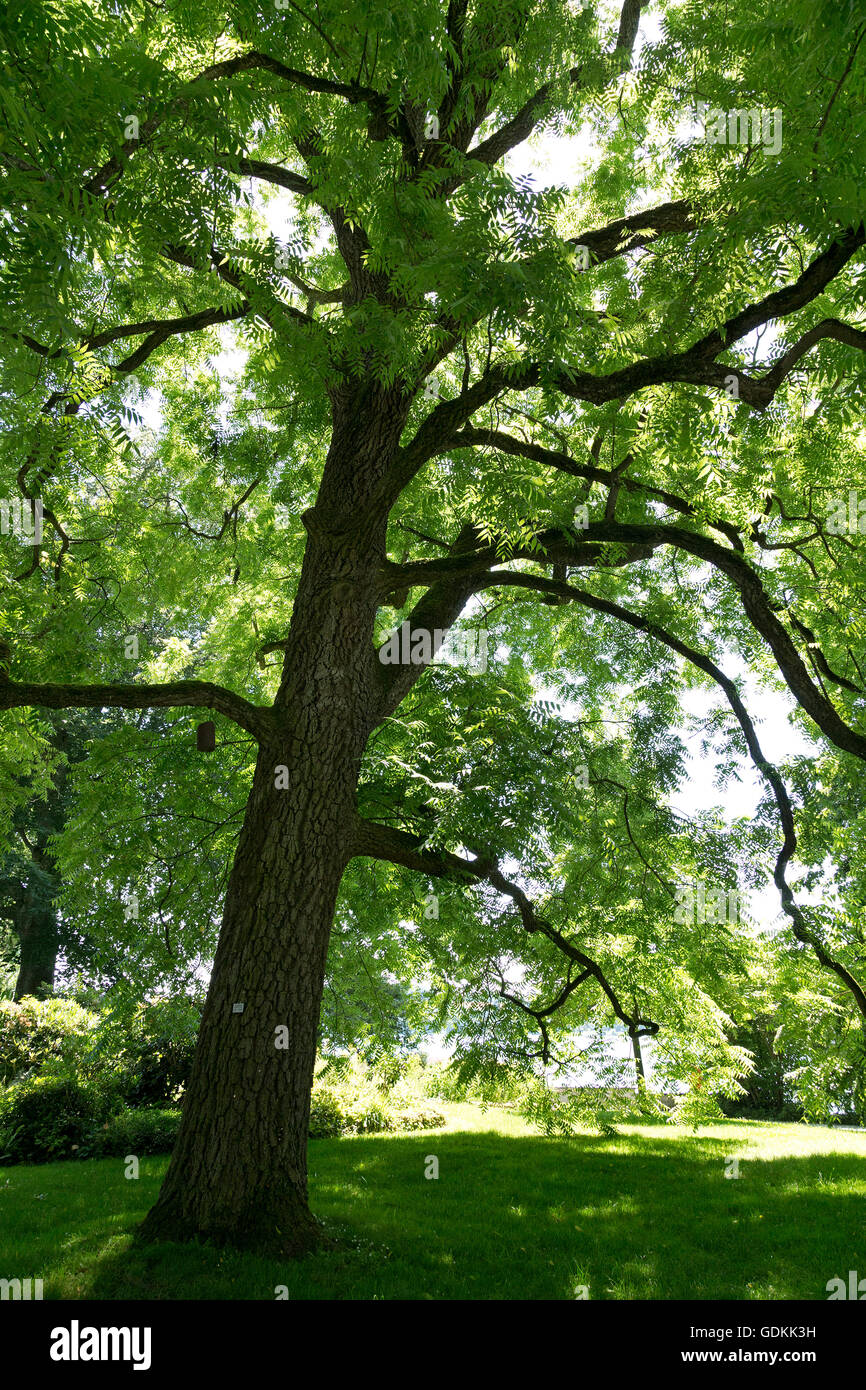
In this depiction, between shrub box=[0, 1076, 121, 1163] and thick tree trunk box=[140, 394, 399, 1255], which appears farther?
shrub box=[0, 1076, 121, 1163]

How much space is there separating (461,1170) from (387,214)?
30.4ft

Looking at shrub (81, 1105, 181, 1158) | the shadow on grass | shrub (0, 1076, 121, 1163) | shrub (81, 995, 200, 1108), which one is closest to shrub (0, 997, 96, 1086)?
shrub (81, 995, 200, 1108)

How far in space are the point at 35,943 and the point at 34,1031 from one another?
11725mm

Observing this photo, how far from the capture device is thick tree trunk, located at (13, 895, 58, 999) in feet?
80.2

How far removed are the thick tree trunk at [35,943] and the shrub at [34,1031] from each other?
10.1m

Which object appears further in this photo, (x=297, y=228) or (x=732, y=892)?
(x=297, y=228)

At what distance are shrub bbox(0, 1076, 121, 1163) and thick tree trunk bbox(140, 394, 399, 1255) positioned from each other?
6.80 metres

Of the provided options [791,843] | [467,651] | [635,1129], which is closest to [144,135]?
[791,843]

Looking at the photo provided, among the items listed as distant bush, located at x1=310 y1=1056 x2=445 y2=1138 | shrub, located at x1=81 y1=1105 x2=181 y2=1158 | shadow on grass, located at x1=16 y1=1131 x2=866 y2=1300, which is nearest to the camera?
shadow on grass, located at x1=16 y1=1131 x2=866 y2=1300

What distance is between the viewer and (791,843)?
7.82 metres

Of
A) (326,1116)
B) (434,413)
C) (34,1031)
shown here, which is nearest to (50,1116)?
(34,1031)

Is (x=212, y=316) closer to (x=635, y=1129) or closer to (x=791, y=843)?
(x=791, y=843)

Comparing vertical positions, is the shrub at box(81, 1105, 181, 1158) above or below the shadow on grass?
below

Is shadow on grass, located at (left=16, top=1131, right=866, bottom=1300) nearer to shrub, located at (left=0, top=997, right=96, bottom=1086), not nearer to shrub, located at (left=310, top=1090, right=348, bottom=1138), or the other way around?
shrub, located at (left=310, top=1090, right=348, bottom=1138)
